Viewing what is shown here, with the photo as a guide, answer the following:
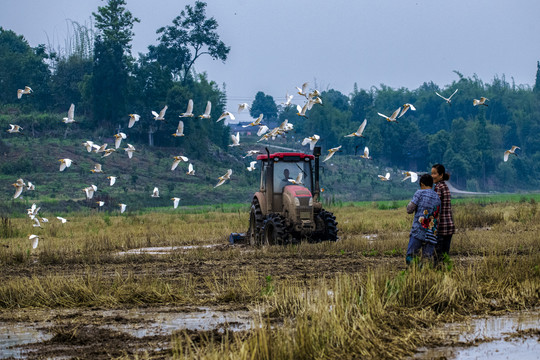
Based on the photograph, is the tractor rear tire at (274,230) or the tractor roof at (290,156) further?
the tractor roof at (290,156)

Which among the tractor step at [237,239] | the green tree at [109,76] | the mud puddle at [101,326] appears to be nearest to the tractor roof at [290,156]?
the tractor step at [237,239]

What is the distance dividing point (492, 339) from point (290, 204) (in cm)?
824

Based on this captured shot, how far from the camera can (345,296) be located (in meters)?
8.26

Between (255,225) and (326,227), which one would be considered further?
(255,225)

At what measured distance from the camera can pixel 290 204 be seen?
613 inches

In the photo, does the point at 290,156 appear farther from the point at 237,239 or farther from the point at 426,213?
the point at 426,213

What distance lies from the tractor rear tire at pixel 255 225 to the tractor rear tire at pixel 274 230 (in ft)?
1.23

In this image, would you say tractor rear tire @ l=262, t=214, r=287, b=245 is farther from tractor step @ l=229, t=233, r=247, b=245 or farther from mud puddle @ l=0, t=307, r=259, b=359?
mud puddle @ l=0, t=307, r=259, b=359

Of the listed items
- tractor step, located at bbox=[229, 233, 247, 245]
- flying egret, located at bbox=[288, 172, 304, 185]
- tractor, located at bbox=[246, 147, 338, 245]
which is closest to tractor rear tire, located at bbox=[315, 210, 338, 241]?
tractor, located at bbox=[246, 147, 338, 245]

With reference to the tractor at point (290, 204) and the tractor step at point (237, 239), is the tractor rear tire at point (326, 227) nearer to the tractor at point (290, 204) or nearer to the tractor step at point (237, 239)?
the tractor at point (290, 204)

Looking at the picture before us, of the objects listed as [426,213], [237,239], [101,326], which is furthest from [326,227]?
[101,326]

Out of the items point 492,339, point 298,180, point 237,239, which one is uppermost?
point 298,180

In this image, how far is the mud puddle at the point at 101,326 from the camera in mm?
7375

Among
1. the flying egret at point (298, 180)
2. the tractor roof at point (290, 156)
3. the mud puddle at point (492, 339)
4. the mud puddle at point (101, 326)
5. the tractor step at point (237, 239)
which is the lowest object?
the mud puddle at point (492, 339)
